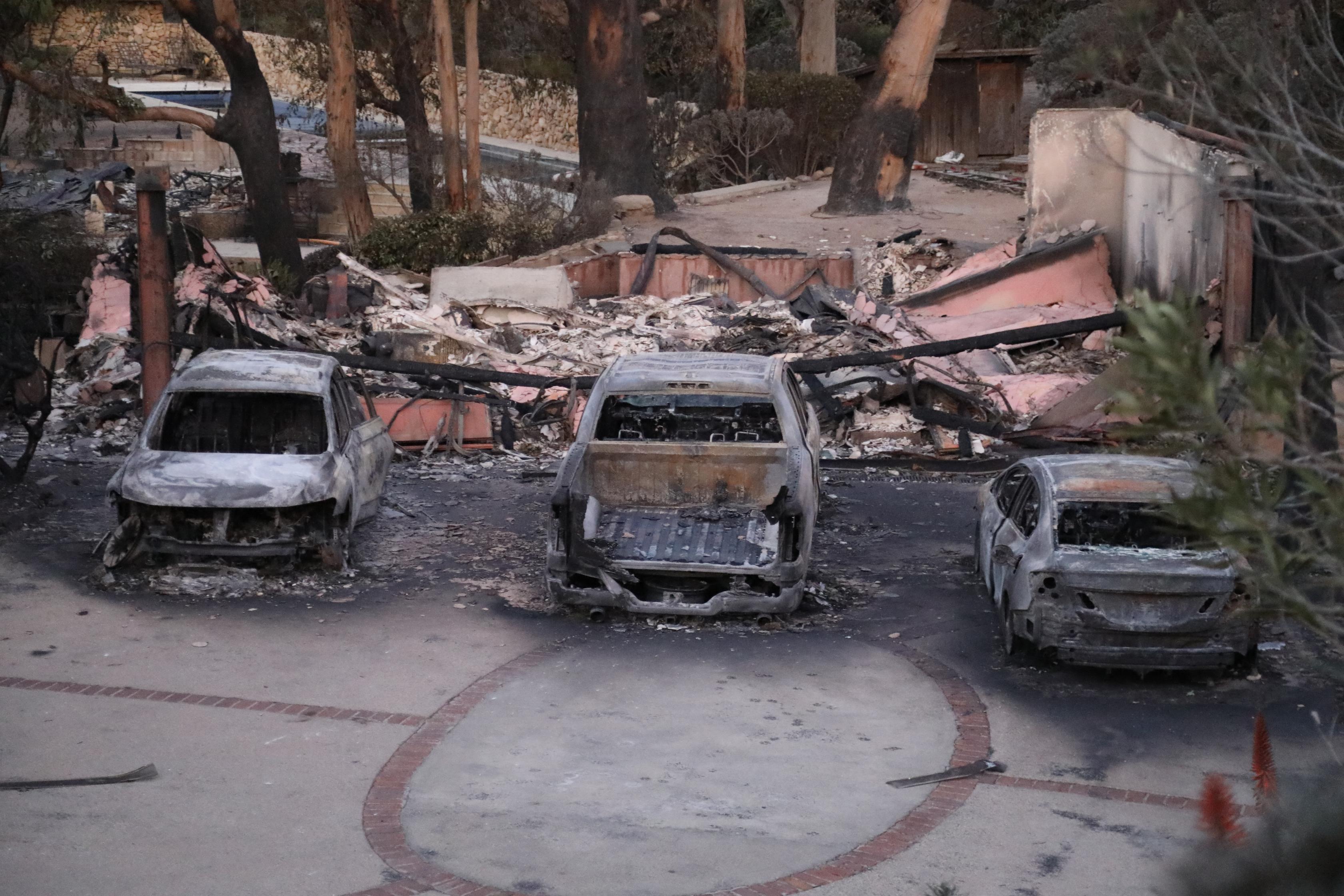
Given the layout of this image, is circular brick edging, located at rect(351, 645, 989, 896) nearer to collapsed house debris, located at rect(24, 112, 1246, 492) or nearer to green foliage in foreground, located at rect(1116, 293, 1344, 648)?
green foliage in foreground, located at rect(1116, 293, 1344, 648)

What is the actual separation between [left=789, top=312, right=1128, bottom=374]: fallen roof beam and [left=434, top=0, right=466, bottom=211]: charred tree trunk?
11854 mm

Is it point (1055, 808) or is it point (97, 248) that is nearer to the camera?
point (1055, 808)

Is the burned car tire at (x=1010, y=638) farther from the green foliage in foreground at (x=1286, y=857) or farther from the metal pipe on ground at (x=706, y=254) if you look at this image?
the metal pipe on ground at (x=706, y=254)

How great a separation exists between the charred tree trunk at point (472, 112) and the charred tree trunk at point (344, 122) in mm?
2123

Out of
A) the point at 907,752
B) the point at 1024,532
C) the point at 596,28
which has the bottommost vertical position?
the point at 907,752

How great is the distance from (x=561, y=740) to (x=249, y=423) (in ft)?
18.4

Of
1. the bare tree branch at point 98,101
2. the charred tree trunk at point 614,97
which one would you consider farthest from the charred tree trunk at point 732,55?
the bare tree branch at point 98,101

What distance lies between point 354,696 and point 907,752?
11.4ft

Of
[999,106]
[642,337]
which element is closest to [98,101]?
[642,337]

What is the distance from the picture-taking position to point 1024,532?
9836 millimetres

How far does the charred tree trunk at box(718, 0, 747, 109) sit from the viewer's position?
1373 inches

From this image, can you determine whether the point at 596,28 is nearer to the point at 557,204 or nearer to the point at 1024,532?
the point at 557,204

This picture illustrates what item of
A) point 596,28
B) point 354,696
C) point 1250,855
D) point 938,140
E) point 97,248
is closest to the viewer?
point 1250,855

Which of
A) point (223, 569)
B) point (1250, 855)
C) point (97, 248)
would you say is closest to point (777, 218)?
point (97, 248)
